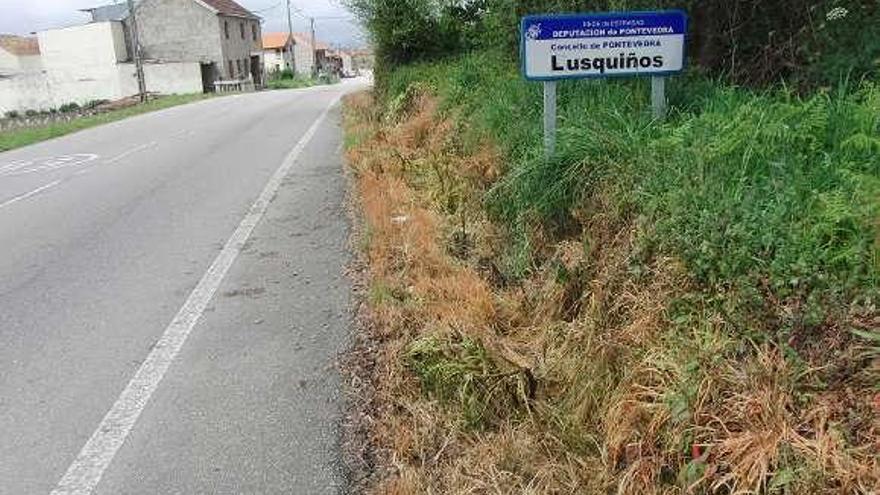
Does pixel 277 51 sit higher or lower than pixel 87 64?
higher

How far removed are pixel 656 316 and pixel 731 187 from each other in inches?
33.1

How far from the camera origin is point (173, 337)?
16.6ft

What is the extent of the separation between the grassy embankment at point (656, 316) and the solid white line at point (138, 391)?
131 cm

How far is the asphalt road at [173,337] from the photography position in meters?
3.58

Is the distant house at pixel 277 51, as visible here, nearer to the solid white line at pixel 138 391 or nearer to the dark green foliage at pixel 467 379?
the solid white line at pixel 138 391

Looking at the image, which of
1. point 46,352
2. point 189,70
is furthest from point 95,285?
point 189,70

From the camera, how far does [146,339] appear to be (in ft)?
16.5

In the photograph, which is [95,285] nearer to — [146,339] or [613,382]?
[146,339]

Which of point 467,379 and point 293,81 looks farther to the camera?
point 293,81

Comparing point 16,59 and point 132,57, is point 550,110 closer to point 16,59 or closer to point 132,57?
point 132,57

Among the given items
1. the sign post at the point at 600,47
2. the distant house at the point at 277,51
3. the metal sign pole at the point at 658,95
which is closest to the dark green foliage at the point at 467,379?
the sign post at the point at 600,47

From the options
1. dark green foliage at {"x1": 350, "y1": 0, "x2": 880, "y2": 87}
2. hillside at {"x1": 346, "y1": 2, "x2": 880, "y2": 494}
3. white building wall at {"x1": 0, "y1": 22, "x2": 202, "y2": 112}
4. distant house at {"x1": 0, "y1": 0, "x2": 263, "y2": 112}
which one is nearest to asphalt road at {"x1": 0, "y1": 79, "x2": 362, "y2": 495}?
hillside at {"x1": 346, "y1": 2, "x2": 880, "y2": 494}

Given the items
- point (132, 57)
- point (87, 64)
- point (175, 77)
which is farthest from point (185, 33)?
point (87, 64)

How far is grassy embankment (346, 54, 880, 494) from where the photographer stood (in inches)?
105
